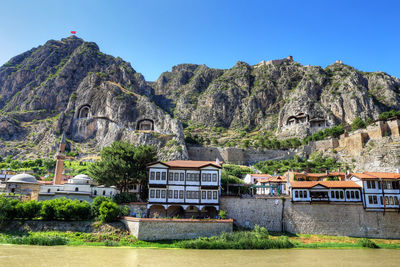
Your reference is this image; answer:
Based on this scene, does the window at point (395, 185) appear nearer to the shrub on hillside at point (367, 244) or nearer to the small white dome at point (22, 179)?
the shrub on hillside at point (367, 244)

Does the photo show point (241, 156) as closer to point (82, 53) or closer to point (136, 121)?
point (136, 121)

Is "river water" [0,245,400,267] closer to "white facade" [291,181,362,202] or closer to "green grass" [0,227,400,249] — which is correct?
"green grass" [0,227,400,249]

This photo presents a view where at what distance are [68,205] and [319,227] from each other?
28.9 m

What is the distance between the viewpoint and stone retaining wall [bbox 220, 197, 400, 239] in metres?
34.4

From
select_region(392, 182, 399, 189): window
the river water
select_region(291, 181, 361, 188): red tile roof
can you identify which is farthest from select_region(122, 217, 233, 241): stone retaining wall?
select_region(392, 182, 399, 189): window

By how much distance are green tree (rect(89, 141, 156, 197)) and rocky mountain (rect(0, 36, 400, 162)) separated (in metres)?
34.4

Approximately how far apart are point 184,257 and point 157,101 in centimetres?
12236

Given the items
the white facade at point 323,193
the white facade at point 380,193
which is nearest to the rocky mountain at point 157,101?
the white facade at point 323,193

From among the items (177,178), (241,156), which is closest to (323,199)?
(177,178)

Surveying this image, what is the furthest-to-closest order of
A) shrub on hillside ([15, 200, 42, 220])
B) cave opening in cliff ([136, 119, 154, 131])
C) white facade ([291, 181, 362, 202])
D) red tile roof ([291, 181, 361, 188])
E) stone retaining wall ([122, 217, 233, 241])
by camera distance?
1. cave opening in cliff ([136, 119, 154, 131])
2. red tile roof ([291, 181, 361, 188])
3. white facade ([291, 181, 362, 202])
4. shrub on hillside ([15, 200, 42, 220])
5. stone retaining wall ([122, 217, 233, 241])

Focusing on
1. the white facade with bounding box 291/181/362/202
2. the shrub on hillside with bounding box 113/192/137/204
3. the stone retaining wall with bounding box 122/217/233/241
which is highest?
the white facade with bounding box 291/181/362/202

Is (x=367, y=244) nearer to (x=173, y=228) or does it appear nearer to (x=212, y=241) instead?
(x=212, y=241)

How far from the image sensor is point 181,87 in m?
156

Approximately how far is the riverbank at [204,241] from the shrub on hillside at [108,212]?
1.80m
